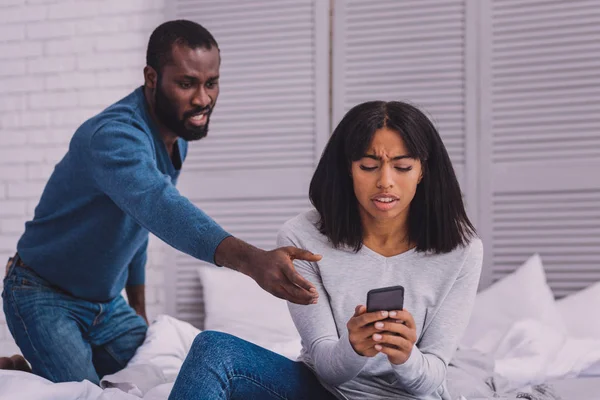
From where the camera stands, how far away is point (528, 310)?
2605 millimetres

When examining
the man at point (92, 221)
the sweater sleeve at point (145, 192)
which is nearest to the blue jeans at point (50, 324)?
the man at point (92, 221)

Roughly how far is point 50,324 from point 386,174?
39.3 inches

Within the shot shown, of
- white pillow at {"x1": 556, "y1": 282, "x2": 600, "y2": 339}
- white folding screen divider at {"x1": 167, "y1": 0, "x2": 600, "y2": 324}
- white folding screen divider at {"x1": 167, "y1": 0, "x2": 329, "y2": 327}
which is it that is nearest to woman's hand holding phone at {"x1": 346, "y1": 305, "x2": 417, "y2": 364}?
white pillow at {"x1": 556, "y1": 282, "x2": 600, "y2": 339}

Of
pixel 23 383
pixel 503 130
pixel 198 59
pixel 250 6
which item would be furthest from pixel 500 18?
pixel 23 383

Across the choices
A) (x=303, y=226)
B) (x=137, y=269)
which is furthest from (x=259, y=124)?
(x=303, y=226)

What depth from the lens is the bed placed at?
174cm

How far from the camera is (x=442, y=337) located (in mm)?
1470

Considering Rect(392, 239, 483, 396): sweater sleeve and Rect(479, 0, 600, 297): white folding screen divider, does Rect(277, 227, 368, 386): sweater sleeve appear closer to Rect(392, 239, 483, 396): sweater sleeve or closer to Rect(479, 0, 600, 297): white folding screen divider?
Rect(392, 239, 483, 396): sweater sleeve

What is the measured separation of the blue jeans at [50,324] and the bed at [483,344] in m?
0.13

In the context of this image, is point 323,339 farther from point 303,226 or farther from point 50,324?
point 50,324

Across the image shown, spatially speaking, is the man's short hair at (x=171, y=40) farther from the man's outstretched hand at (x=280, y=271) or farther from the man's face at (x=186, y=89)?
the man's outstretched hand at (x=280, y=271)

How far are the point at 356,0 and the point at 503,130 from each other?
0.80 meters

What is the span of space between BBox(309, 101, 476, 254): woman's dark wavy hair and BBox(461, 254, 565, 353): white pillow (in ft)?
3.35

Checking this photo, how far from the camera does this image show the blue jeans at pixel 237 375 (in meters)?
1.33
